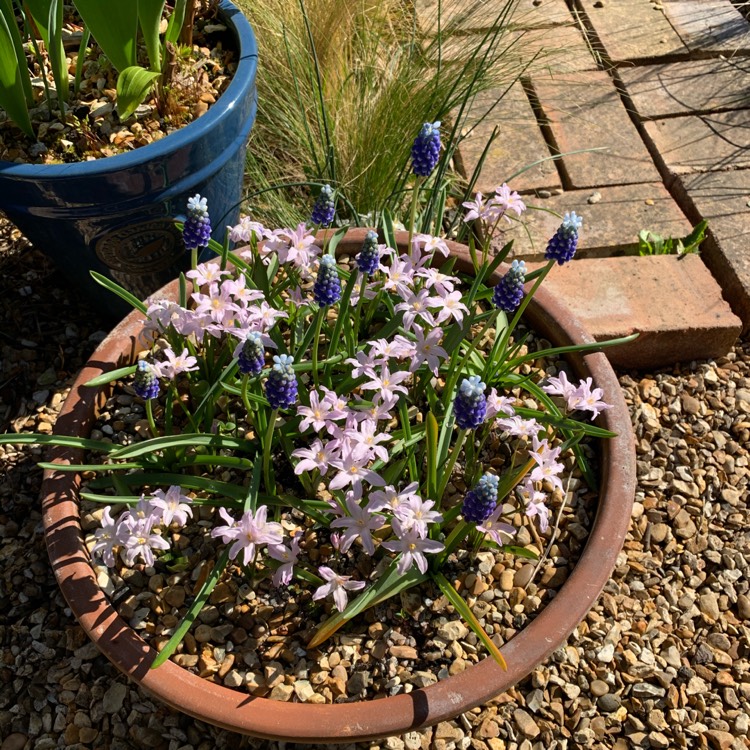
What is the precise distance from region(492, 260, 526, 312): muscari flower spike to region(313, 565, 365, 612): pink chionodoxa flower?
1.90 ft

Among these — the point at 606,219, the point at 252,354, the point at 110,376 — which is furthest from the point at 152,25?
the point at 606,219

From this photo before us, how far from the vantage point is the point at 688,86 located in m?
3.21

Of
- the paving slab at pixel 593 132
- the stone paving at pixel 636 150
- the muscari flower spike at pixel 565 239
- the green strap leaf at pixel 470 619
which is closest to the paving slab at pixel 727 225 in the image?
the stone paving at pixel 636 150

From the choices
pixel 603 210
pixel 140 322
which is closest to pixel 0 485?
pixel 140 322

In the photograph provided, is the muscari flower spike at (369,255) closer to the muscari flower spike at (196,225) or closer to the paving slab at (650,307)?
the muscari flower spike at (196,225)

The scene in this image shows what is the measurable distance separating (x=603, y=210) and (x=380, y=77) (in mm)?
901

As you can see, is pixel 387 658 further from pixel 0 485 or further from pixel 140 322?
pixel 0 485

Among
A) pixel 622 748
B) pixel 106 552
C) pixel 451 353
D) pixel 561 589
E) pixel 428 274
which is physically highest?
pixel 428 274

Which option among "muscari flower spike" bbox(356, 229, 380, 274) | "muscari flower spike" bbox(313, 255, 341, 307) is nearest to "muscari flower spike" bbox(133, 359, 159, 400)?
"muscari flower spike" bbox(313, 255, 341, 307)

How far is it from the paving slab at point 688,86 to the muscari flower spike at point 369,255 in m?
1.94

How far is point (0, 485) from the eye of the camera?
221 centimetres

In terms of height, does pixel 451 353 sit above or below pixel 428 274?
below

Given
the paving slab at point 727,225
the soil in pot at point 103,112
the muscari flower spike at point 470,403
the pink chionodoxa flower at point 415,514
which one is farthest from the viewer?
the paving slab at point 727,225

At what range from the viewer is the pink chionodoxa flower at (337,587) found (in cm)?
155
